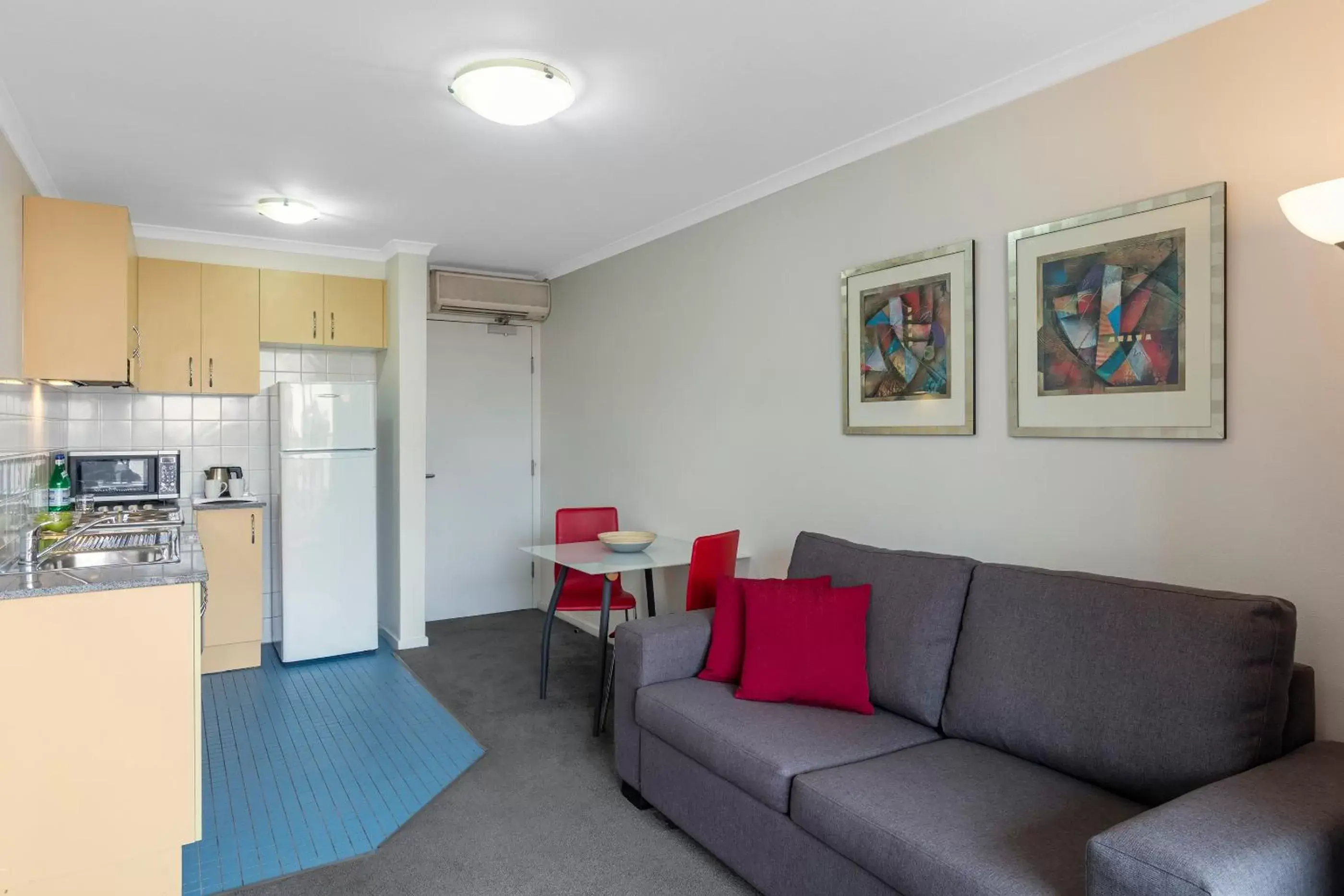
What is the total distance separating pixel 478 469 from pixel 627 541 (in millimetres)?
2212

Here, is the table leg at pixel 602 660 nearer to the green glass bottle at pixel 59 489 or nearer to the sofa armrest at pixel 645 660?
the sofa armrest at pixel 645 660

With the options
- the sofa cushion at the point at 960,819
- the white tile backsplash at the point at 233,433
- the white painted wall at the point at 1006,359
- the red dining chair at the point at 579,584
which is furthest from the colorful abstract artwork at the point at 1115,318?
the white tile backsplash at the point at 233,433

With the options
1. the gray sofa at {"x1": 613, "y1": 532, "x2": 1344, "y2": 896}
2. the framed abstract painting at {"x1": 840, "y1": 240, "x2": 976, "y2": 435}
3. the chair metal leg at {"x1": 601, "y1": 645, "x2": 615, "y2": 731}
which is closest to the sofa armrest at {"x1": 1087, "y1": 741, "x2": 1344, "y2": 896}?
the gray sofa at {"x1": 613, "y1": 532, "x2": 1344, "y2": 896}

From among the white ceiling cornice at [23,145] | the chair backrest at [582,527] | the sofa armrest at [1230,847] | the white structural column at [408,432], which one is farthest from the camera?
the white structural column at [408,432]

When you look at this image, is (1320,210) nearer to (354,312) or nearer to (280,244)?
(354,312)

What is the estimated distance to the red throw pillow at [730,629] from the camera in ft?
8.92

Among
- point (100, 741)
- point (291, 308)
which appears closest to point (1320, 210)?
point (100, 741)

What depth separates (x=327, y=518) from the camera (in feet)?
14.9

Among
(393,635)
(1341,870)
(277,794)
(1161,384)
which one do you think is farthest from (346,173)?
(1341,870)

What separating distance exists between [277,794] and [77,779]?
86 centimetres

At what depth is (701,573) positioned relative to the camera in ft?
10.5

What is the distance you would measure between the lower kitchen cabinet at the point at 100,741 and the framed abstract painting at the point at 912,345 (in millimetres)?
2366

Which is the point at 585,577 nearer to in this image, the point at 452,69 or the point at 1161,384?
the point at 452,69

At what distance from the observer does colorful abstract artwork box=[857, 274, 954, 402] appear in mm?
2811
